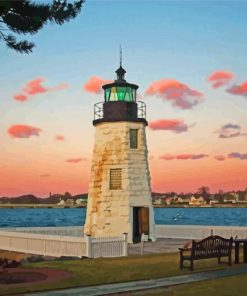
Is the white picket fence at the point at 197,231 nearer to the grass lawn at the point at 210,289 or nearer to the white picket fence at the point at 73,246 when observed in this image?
the white picket fence at the point at 73,246

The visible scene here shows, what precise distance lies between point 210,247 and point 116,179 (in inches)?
468

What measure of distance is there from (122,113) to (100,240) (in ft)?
29.9

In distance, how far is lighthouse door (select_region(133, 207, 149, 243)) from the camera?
93.2ft

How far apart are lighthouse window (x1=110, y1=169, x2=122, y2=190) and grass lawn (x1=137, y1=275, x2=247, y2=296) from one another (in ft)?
47.2

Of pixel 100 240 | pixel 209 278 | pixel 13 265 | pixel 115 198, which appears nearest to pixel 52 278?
pixel 13 265

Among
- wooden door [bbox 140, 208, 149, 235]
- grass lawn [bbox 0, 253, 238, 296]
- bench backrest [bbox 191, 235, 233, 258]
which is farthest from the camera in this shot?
wooden door [bbox 140, 208, 149, 235]

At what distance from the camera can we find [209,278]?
14016mm

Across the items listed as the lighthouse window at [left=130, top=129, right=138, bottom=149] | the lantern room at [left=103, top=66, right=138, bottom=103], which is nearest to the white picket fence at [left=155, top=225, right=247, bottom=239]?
the lighthouse window at [left=130, top=129, right=138, bottom=149]

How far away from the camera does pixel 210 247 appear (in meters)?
16.7

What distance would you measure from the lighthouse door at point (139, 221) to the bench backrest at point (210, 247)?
11.2 metres

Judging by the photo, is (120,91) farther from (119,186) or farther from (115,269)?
(115,269)

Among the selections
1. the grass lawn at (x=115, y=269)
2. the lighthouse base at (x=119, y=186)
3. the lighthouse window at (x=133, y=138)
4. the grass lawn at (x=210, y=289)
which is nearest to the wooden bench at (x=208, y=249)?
the grass lawn at (x=115, y=269)

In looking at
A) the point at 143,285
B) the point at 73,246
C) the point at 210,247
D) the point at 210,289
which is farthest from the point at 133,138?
the point at 210,289

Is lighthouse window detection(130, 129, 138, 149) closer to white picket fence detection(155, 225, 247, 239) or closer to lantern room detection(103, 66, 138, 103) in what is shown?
lantern room detection(103, 66, 138, 103)
